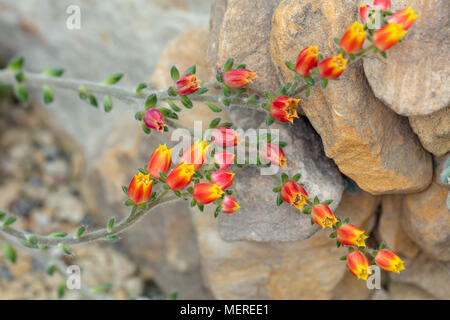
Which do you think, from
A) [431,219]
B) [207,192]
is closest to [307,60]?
[207,192]

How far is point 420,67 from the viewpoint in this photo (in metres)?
2.11

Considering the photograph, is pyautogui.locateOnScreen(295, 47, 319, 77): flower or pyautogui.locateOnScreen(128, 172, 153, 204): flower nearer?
pyautogui.locateOnScreen(295, 47, 319, 77): flower

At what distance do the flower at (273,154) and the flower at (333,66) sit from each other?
0.47m

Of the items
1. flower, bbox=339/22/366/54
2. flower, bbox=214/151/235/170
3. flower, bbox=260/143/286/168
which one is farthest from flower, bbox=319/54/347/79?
flower, bbox=214/151/235/170

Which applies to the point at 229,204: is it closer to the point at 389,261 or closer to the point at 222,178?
the point at 222,178

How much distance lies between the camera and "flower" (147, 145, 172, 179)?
2211 millimetres

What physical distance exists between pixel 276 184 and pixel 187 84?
29.0 inches

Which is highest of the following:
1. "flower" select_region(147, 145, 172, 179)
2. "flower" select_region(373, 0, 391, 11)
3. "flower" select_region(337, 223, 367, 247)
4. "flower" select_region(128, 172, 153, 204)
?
"flower" select_region(373, 0, 391, 11)

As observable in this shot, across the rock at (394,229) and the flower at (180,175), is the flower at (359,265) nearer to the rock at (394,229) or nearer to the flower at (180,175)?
the rock at (394,229)

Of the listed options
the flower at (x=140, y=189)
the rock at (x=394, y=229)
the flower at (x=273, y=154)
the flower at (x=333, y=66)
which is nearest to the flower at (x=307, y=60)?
the flower at (x=333, y=66)

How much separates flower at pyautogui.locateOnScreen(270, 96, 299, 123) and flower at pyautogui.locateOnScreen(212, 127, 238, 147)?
22 cm

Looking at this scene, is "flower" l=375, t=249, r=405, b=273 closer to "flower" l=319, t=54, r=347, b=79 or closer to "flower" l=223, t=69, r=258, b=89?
"flower" l=319, t=54, r=347, b=79

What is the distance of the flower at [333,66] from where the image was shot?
2000 mm

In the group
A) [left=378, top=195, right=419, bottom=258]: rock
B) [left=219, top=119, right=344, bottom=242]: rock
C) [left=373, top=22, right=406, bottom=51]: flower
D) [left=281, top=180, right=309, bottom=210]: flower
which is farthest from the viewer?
[left=378, top=195, right=419, bottom=258]: rock
